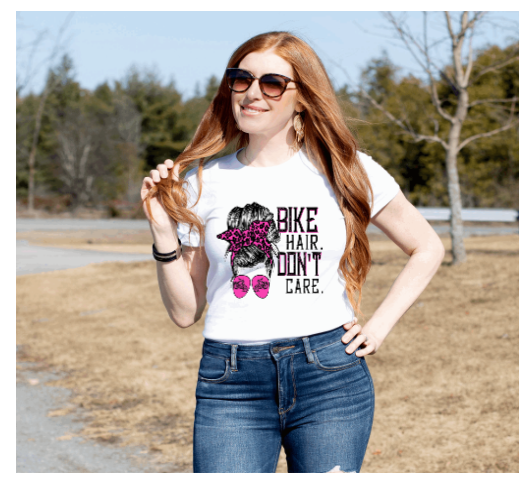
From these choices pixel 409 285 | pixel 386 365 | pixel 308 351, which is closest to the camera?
pixel 308 351

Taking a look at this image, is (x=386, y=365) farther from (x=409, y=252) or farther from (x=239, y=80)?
(x=239, y=80)

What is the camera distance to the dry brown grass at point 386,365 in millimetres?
4797

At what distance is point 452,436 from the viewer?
487 centimetres

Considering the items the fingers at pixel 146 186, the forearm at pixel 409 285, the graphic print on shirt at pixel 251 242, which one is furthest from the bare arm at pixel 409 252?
the fingers at pixel 146 186

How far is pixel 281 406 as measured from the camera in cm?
208

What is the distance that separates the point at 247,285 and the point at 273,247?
17 cm

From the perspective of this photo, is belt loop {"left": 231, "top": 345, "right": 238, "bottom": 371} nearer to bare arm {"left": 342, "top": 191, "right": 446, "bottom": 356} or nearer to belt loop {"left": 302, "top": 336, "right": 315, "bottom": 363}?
belt loop {"left": 302, "top": 336, "right": 315, "bottom": 363}

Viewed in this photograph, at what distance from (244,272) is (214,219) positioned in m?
0.21

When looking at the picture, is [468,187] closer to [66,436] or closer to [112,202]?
[112,202]

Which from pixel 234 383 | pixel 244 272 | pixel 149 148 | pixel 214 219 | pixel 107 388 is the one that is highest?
pixel 149 148

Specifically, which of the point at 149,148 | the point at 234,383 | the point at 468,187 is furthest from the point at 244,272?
the point at 149,148

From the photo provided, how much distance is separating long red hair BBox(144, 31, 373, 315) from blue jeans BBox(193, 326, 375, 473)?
1.09 ft

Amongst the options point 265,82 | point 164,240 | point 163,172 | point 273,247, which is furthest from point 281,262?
point 265,82

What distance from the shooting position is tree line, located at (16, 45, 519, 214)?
27.2 m
